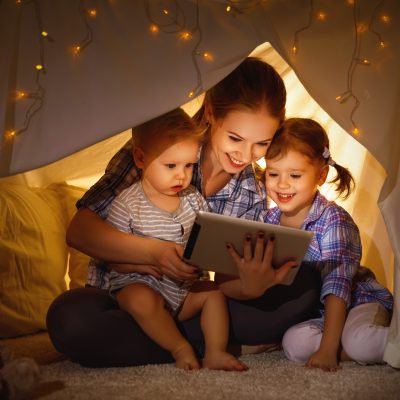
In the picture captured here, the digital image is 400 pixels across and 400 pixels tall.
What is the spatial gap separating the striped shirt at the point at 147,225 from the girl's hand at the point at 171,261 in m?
0.06

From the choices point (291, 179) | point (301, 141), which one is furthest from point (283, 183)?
point (301, 141)

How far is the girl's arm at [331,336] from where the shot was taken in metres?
1.71

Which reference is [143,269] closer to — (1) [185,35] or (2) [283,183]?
(2) [283,183]

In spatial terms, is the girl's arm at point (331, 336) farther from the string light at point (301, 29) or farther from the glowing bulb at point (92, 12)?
the glowing bulb at point (92, 12)

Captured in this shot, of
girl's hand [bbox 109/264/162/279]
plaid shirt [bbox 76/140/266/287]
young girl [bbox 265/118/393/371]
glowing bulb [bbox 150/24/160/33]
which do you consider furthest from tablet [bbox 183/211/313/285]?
glowing bulb [bbox 150/24/160/33]

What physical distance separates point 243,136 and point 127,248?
0.45m

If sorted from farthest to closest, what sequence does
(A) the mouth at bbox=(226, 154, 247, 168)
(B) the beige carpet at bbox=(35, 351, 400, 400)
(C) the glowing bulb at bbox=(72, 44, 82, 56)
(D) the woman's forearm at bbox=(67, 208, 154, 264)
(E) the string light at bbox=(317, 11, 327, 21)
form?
(A) the mouth at bbox=(226, 154, 247, 168) < (D) the woman's forearm at bbox=(67, 208, 154, 264) < (E) the string light at bbox=(317, 11, 327, 21) < (C) the glowing bulb at bbox=(72, 44, 82, 56) < (B) the beige carpet at bbox=(35, 351, 400, 400)

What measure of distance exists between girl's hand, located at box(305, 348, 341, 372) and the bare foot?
183 millimetres

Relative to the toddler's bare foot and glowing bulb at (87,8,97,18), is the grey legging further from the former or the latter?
glowing bulb at (87,8,97,18)

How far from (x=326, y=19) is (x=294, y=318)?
0.85 meters

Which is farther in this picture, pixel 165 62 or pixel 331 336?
pixel 331 336

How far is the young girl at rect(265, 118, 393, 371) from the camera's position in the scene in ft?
5.83

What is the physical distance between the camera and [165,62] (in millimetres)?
1552

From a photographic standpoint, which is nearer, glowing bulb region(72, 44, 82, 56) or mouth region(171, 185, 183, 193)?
glowing bulb region(72, 44, 82, 56)
